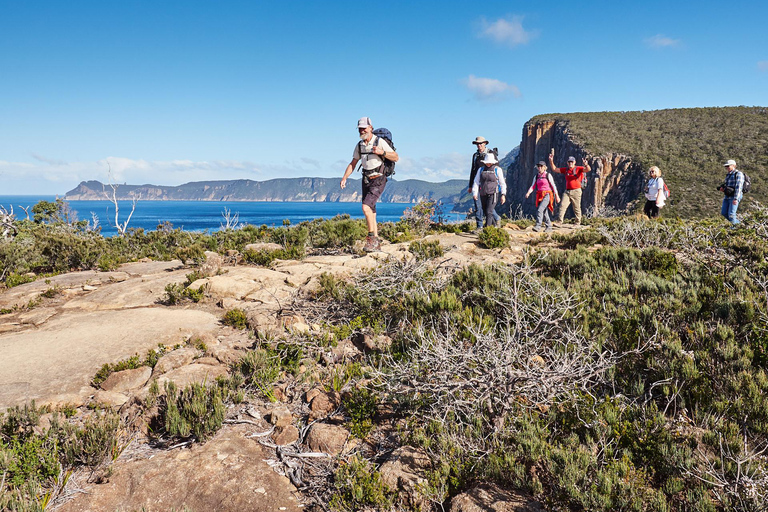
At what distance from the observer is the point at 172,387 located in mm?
3396

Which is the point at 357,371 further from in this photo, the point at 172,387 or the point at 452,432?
the point at 172,387

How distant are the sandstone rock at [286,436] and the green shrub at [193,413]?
46cm

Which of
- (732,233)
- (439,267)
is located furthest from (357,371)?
(732,233)

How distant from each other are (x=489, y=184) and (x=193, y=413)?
26.5 ft

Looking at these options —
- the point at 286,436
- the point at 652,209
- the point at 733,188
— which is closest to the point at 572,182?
the point at 652,209

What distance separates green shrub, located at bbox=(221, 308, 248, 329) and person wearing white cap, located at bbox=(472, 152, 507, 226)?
6444 millimetres

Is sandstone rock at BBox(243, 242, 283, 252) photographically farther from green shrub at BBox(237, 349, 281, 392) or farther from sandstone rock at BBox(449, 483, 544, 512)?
sandstone rock at BBox(449, 483, 544, 512)

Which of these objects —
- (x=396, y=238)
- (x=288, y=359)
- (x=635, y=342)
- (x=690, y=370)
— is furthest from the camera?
(x=396, y=238)

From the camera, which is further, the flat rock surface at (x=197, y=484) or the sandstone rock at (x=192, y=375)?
the sandstone rock at (x=192, y=375)

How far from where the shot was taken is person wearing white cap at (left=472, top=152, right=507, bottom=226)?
9609 mm

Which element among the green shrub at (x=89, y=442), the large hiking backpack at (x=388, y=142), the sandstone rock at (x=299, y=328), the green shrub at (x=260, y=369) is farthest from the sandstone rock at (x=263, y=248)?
Result: the green shrub at (x=89, y=442)

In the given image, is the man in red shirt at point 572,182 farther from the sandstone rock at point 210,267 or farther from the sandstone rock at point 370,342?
the sandstone rock at point 210,267

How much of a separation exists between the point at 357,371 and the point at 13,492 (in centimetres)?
245

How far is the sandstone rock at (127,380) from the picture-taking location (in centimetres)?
380
